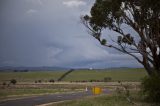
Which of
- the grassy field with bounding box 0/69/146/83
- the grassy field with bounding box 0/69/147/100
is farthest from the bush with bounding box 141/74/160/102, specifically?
the grassy field with bounding box 0/69/146/83

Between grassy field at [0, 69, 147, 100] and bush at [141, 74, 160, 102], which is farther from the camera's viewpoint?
grassy field at [0, 69, 147, 100]

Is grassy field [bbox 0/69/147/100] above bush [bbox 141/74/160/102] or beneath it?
above

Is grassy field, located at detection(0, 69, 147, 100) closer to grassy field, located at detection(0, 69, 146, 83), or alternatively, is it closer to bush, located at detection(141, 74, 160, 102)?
grassy field, located at detection(0, 69, 146, 83)

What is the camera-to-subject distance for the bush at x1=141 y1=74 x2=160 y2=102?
25.6 meters

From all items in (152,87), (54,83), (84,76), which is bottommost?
(152,87)

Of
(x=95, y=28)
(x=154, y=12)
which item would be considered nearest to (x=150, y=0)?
(x=154, y=12)

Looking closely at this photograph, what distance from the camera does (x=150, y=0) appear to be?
83.3ft

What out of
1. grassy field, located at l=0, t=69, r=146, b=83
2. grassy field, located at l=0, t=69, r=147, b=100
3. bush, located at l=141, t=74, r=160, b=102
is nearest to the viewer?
bush, located at l=141, t=74, r=160, b=102

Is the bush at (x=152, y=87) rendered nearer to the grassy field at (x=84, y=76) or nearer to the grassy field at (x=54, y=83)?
the grassy field at (x=54, y=83)

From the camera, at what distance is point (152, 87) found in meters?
25.8

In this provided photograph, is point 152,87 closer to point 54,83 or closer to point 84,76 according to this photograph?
point 54,83

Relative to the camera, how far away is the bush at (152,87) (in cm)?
2562

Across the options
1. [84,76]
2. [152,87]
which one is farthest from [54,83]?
[152,87]

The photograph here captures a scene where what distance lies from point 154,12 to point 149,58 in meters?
3.66
